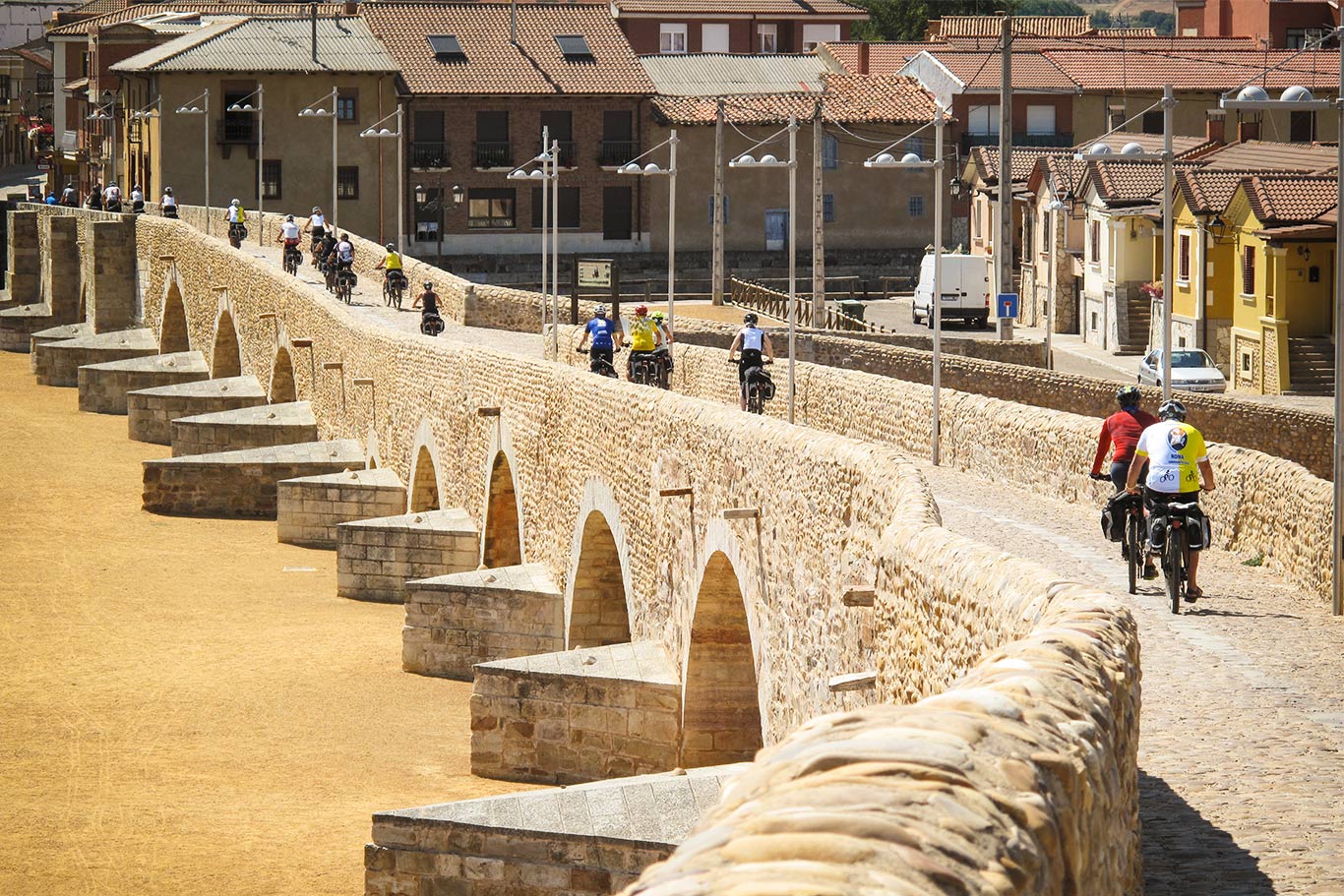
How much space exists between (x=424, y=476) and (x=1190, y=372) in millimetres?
18240

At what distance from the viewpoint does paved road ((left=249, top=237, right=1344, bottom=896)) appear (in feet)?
26.8

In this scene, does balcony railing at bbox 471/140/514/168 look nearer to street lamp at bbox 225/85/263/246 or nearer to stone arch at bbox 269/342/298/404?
street lamp at bbox 225/85/263/246

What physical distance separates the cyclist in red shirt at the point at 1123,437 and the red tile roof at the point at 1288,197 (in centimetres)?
2974

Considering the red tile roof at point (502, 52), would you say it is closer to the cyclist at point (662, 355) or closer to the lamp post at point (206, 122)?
the lamp post at point (206, 122)

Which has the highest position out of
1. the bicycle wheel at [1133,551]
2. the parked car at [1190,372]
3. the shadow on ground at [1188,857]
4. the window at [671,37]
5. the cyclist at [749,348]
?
the window at [671,37]

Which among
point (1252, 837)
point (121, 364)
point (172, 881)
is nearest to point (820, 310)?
point (121, 364)

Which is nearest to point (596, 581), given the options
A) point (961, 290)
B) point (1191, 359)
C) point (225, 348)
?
point (1191, 359)

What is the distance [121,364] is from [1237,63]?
39359 millimetres

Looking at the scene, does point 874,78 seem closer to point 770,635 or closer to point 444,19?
point 444,19

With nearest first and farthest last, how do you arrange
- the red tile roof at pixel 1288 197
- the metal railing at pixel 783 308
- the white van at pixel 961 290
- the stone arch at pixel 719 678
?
the stone arch at pixel 719 678
the red tile roof at pixel 1288 197
the metal railing at pixel 783 308
the white van at pixel 961 290

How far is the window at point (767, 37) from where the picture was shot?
294ft

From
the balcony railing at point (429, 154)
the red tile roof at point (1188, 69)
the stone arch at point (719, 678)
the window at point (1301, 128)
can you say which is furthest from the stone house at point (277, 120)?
the stone arch at point (719, 678)

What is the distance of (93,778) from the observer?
69.6 ft

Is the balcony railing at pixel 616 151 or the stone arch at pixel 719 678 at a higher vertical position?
the balcony railing at pixel 616 151
